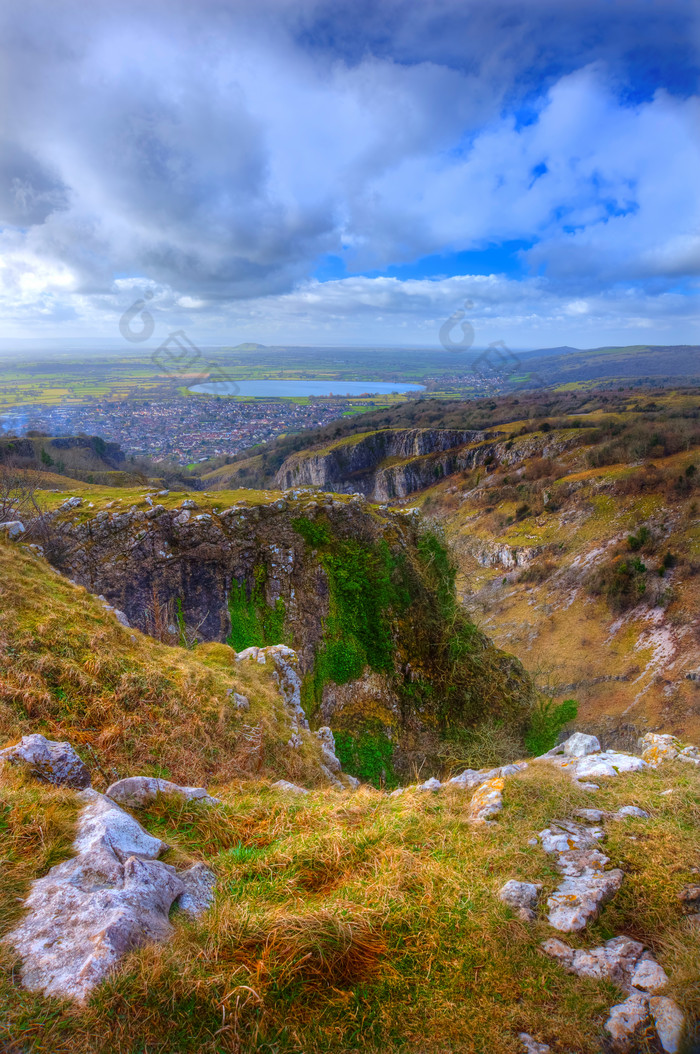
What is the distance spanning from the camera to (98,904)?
12.0 feet

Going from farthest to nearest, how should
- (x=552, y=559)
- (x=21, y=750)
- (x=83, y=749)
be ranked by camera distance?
(x=552, y=559), (x=83, y=749), (x=21, y=750)

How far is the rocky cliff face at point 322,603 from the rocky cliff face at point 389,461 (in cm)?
8264

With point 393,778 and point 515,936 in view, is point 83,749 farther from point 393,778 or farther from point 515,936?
point 393,778

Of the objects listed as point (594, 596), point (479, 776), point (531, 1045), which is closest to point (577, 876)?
point (531, 1045)

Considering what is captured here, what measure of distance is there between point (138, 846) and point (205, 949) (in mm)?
1542

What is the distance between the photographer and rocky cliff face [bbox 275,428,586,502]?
350ft

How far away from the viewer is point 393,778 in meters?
18.4

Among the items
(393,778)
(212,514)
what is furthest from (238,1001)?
(212,514)

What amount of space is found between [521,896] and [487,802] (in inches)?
83.5

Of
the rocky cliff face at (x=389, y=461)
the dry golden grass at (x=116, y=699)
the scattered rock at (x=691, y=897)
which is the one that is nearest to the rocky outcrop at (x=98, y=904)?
the dry golden grass at (x=116, y=699)

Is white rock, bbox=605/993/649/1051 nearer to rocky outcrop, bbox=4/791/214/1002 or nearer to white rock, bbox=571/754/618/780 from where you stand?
rocky outcrop, bbox=4/791/214/1002

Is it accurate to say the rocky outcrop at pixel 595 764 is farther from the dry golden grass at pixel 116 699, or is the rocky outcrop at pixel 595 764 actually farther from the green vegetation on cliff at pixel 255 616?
the green vegetation on cliff at pixel 255 616

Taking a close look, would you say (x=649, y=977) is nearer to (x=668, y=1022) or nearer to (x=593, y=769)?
(x=668, y=1022)

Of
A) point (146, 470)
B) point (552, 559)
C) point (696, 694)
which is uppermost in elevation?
point (146, 470)
